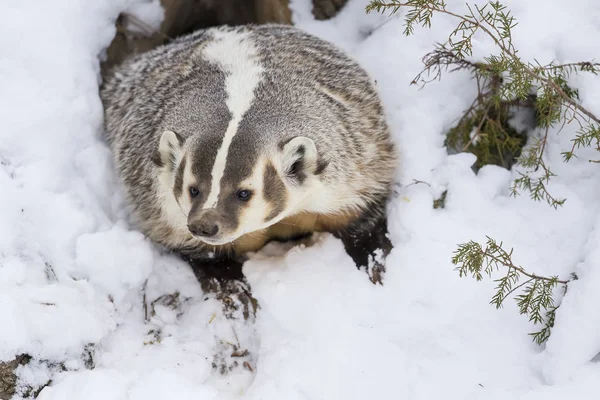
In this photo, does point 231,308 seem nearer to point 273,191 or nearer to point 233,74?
point 273,191

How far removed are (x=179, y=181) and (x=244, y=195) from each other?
1.03ft

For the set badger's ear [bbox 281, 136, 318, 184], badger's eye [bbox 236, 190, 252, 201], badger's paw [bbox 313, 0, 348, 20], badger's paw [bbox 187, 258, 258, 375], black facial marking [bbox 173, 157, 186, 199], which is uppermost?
badger's paw [bbox 313, 0, 348, 20]

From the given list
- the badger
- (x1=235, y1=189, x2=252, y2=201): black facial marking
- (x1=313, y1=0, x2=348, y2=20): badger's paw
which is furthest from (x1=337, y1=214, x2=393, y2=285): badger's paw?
(x1=313, y1=0, x2=348, y2=20): badger's paw

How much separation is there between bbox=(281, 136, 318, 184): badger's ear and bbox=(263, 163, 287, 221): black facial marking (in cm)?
5

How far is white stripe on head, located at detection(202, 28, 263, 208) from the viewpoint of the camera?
2486 millimetres

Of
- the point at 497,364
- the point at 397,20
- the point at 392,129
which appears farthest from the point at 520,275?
the point at 397,20

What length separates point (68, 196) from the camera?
9.66ft

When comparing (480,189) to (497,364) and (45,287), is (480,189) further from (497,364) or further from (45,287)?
(45,287)

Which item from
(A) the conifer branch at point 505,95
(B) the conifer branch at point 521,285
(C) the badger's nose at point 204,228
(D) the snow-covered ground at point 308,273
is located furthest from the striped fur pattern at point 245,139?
(B) the conifer branch at point 521,285

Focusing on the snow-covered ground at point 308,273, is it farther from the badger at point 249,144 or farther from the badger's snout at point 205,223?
the badger's snout at point 205,223

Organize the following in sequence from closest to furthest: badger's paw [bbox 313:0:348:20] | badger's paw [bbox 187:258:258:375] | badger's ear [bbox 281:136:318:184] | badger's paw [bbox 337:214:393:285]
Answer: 1. badger's ear [bbox 281:136:318:184]
2. badger's paw [bbox 187:258:258:375]
3. badger's paw [bbox 337:214:393:285]
4. badger's paw [bbox 313:0:348:20]

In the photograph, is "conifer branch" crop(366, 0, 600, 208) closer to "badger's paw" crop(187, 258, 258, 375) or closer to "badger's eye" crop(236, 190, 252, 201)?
"badger's eye" crop(236, 190, 252, 201)

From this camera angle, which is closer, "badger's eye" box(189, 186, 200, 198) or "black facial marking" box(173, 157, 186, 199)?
"badger's eye" box(189, 186, 200, 198)

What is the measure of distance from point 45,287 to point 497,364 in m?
1.74
